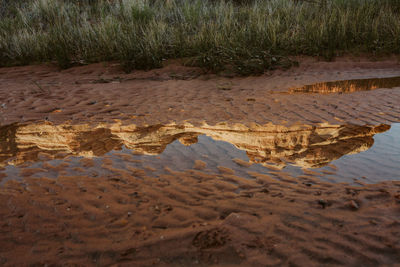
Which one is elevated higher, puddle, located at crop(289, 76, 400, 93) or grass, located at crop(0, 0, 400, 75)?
grass, located at crop(0, 0, 400, 75)

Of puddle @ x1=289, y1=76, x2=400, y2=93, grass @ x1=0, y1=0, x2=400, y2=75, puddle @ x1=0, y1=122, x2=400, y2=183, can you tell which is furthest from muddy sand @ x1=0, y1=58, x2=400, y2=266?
grass @ x1=0, y1=0, x2=400, y2=75

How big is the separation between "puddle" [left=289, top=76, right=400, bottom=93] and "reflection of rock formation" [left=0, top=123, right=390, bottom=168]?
6.51 ft

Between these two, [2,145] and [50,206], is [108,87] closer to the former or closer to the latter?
[2,145]

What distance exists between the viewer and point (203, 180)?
226cm

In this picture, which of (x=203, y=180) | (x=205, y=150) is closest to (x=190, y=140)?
(x=205, y=150)

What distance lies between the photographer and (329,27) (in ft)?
24.8

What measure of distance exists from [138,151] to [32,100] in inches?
127

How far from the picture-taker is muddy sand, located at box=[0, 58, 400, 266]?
4.94 feet

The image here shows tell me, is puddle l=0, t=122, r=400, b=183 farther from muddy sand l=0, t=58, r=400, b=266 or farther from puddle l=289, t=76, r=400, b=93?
puddle l=289, t=76, r=400, b=93

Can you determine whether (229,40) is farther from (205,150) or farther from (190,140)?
(205,150)

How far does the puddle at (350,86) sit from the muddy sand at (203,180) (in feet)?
1.06

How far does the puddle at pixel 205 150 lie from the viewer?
95.6 inches

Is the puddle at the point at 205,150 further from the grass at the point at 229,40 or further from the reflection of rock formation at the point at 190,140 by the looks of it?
the grass at the point at 229,40

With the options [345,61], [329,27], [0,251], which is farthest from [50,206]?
[329,27]
